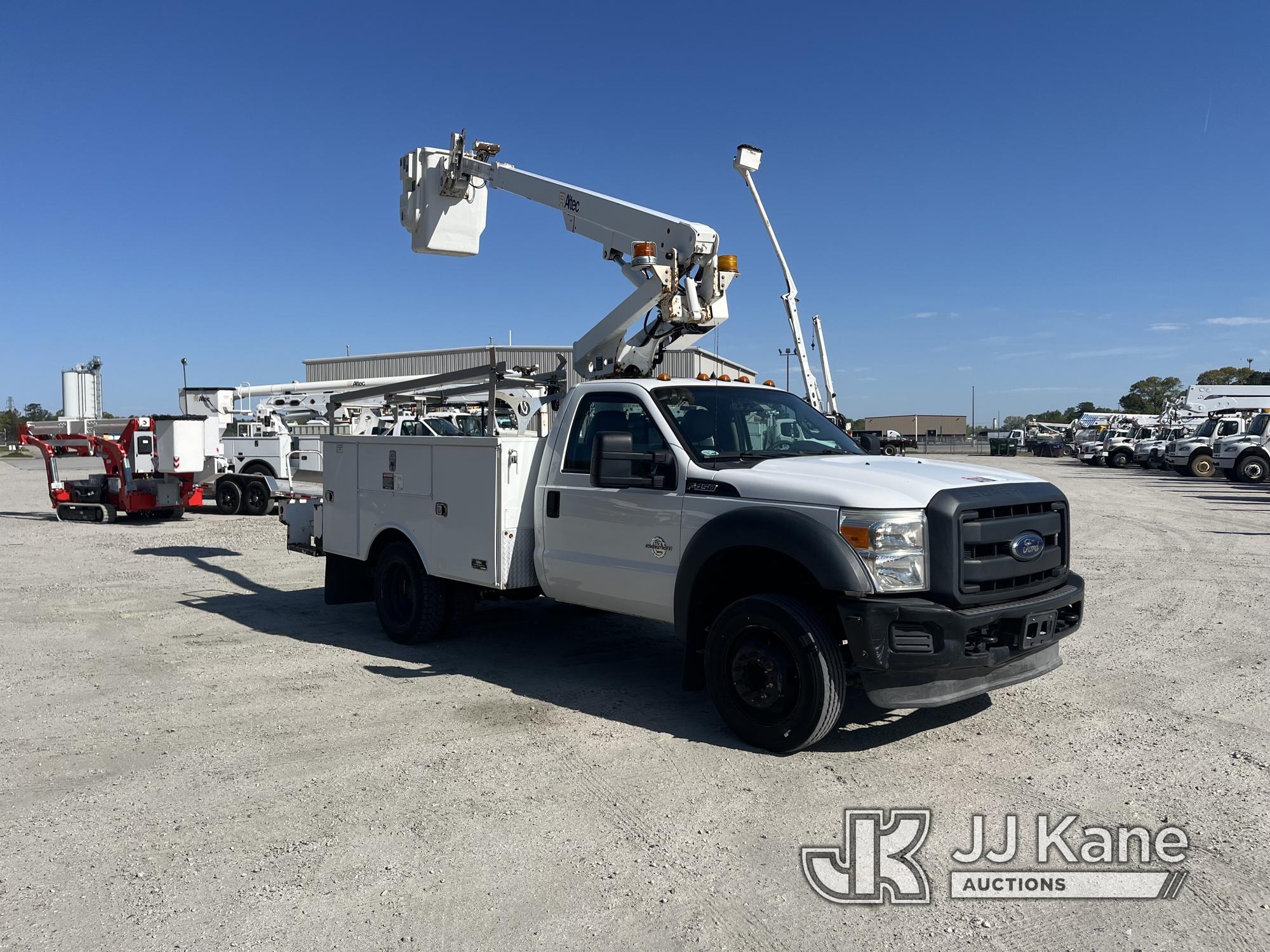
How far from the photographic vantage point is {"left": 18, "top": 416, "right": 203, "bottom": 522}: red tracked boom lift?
17375 millimetres

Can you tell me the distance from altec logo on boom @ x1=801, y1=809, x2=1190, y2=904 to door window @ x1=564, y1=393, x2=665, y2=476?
257 cm

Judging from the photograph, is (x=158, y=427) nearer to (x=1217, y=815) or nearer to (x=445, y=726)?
(x=445, y=726)

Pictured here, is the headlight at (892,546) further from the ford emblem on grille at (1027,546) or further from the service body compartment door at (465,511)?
the service body compartment door at (465,511)

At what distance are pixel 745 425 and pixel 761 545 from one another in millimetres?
1417

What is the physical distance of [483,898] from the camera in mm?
3527

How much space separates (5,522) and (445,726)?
16442mm

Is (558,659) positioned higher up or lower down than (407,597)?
lower down

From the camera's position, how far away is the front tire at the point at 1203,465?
3139 cm

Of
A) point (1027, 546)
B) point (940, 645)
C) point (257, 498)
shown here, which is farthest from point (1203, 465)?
point (940, 645)

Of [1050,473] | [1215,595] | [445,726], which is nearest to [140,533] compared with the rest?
[445,726]

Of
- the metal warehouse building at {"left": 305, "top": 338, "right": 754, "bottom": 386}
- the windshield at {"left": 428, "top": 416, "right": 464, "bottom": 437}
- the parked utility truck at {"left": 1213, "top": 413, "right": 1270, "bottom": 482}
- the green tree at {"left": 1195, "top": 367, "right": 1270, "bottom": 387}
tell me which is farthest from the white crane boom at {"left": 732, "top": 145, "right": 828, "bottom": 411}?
the green tree at {"left": 1195, "top": 367, "right": 1270, "bottom": 387}

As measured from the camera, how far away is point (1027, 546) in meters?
5.02

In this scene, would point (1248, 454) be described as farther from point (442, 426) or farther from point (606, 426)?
point (606, 426)

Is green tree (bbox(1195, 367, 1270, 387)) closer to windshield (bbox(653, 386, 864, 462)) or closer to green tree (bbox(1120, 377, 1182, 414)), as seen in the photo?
green tree (bbox(1120, 377, 1182, 414))
